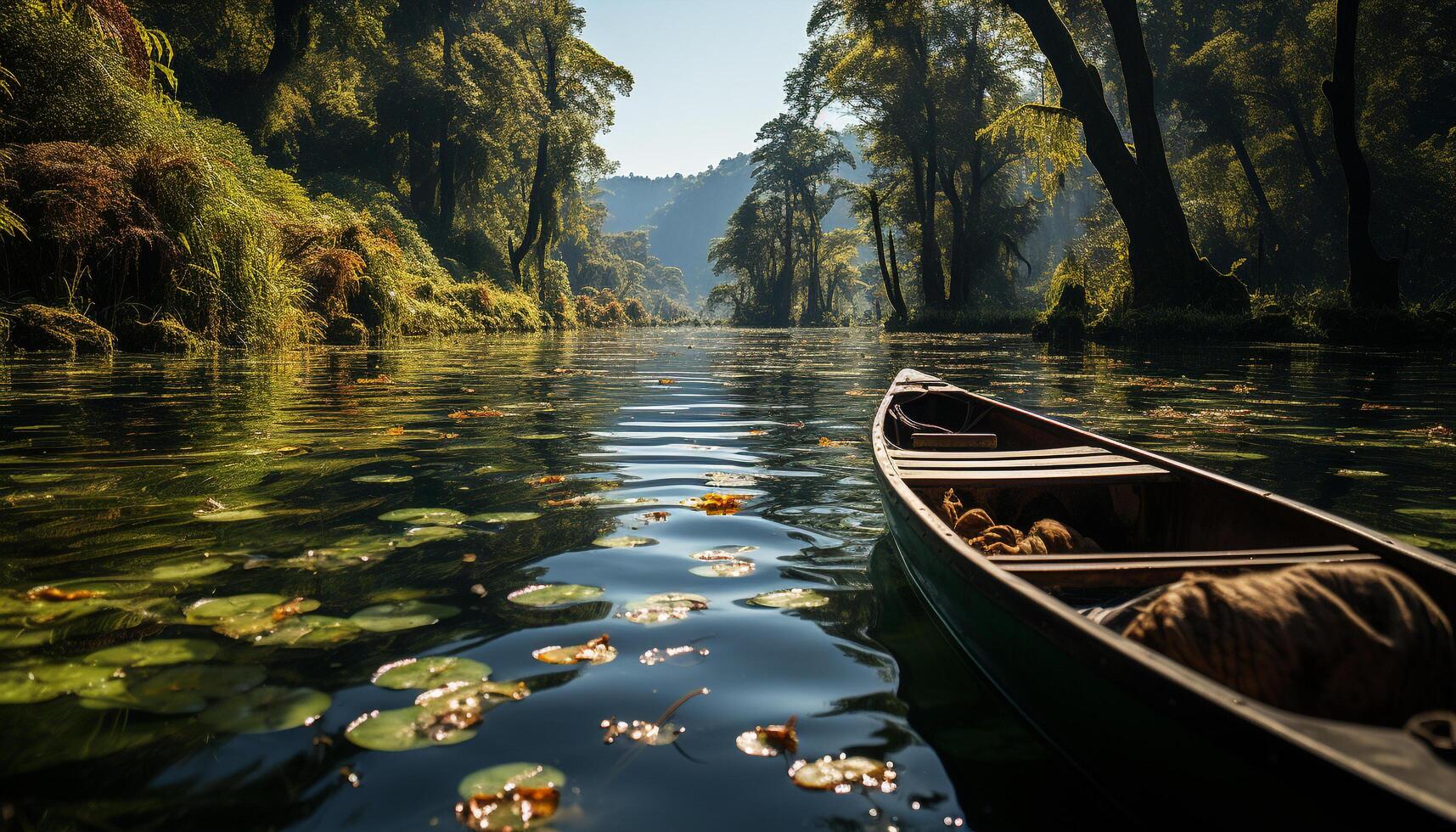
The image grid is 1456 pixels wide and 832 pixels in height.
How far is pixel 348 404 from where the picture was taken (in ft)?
25.6

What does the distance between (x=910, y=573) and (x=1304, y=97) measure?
3586 centimetres

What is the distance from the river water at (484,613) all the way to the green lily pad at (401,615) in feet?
0.05

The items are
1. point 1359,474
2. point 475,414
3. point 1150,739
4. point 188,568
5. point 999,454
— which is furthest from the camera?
point 475,414

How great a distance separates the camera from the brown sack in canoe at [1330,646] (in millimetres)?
1564

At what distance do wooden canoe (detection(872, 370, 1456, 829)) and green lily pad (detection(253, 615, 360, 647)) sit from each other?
1.84 metres

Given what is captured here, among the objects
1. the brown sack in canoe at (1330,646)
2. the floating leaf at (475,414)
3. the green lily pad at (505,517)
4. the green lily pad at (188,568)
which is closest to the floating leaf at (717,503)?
the green lily pad at (505,517)

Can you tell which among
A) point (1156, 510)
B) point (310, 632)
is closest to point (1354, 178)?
point (1156, 510)

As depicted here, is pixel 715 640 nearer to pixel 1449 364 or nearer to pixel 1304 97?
pixel 1449 364

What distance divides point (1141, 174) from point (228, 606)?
21.8 metres

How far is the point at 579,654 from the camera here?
2.43 metres

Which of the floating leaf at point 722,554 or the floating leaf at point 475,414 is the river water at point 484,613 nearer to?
the floating leaf at point 722,554

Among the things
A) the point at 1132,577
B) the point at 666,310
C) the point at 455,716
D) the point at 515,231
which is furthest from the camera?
the point at 666,310

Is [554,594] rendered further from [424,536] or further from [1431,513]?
[1431,513]

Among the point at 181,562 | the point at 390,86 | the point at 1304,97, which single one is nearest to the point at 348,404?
the point at 181,562
